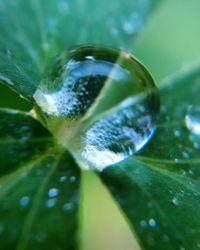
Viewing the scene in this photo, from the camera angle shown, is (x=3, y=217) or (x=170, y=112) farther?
(x=170, y=112)

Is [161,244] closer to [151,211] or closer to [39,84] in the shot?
[151,211]

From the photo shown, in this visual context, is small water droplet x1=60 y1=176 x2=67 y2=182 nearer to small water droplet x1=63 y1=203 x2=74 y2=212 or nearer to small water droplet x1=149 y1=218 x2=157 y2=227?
small water droplet x1=63 y1=203 x2=74 y2=212

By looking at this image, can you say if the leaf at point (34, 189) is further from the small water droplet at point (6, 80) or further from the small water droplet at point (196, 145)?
the small water droplet at point (196, 145)

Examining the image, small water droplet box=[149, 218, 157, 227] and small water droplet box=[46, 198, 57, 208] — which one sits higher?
small water droplet box=[149, 218, 157, 227]

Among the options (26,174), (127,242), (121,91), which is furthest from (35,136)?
(127,242)

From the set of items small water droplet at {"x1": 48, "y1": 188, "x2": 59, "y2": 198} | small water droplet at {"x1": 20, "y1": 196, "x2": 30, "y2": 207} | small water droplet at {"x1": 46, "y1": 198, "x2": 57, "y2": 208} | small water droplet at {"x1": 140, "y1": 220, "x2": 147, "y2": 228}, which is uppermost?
small water droplet at {"x1": 140, "y1": 220, "x2": 147, "y2": 228}

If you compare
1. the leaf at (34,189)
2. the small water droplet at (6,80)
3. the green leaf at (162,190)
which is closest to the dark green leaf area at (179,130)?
the green leaf at (162,190)

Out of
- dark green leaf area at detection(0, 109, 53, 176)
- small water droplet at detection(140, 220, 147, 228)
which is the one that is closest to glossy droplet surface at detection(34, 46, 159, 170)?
dark green leaf area at detection(0, 109, 53, 176)

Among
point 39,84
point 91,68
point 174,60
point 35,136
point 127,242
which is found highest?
point 174,60

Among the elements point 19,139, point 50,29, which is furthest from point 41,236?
point 50,29
